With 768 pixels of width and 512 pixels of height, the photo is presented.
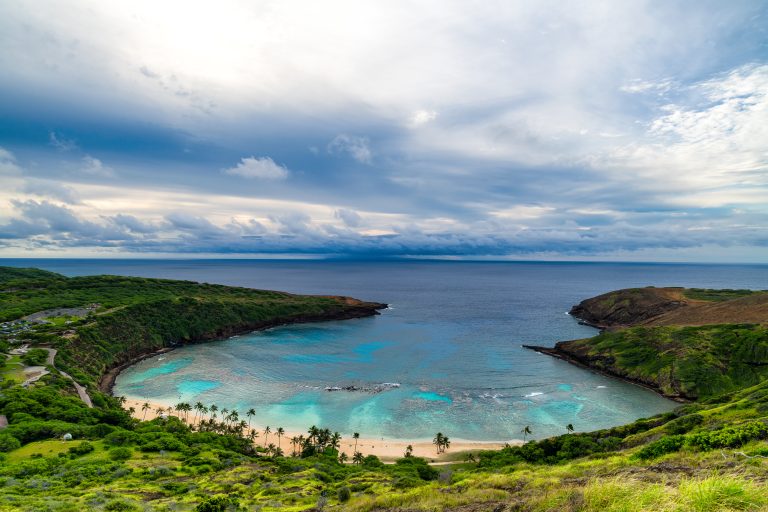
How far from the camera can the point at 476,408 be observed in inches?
2746

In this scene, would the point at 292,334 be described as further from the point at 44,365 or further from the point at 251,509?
the point at 251,509

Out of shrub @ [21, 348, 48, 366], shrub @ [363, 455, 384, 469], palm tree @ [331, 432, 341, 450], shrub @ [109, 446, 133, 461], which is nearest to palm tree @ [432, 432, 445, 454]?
shrub @ [363, 455, 384, 469]

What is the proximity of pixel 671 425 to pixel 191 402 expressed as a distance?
249ft

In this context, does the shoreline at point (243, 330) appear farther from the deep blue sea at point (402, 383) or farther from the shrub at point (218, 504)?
the shrub at point (218, 504)

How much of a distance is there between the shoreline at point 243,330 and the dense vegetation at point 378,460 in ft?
8.52

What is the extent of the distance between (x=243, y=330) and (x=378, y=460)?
317 ft

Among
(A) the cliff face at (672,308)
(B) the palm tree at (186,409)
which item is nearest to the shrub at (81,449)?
(B) the palm tree at (186,409)

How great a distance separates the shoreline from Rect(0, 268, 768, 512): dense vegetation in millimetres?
2596

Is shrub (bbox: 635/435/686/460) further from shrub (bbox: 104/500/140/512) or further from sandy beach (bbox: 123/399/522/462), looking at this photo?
shrub (bbox: 104/500/140/512)

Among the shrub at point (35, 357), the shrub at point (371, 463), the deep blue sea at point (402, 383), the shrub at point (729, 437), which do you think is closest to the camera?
the shrub at point (729, 437)

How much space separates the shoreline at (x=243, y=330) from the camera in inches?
3154

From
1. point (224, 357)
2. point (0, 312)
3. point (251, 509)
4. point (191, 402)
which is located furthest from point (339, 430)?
point (0, 312)

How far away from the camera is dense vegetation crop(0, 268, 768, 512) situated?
58.6ft

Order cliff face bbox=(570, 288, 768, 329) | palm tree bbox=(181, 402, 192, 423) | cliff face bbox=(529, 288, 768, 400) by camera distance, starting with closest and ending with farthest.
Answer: palm tree bbox=(181, 402, 192, 423)
cliff face bbox=(529, 288, 768, 400)
cliff face bbox=(570, 288, 768, 329)
